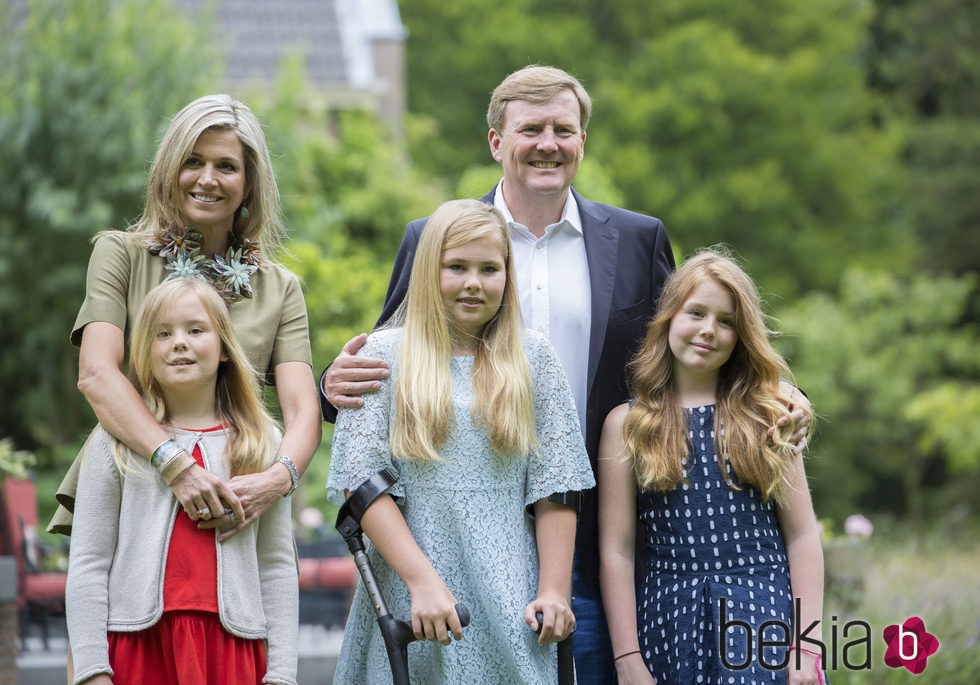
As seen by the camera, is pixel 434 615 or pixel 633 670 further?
pixel 633 670

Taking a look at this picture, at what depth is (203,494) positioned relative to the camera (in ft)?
9.41

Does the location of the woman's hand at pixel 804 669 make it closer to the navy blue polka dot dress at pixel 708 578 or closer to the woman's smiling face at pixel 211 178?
the navy blue polka dot dress at pixel 708 578

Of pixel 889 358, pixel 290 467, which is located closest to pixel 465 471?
pixel 290 467


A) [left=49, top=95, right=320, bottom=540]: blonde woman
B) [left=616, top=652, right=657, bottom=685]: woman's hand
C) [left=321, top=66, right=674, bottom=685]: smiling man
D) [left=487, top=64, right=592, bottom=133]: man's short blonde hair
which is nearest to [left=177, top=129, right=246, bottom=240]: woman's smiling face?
[left=49, top=95, right=320, bottom=540]: blonde woman

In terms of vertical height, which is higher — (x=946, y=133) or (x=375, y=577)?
(x=946, y=133)

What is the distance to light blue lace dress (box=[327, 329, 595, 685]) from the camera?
2.87 meters

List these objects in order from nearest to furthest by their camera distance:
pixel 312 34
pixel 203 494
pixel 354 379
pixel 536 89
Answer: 1. pixel 203 494
2. pixel 354 379
3. pixel 536 89
4. pixel 312 34

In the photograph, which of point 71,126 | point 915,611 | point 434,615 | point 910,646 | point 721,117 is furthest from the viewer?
point 721,117

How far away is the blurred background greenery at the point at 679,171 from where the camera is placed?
34.9 ft

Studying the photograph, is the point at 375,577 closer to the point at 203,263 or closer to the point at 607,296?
the point at 203,263

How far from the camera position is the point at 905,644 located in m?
5.25

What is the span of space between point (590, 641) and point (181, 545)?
1.25m

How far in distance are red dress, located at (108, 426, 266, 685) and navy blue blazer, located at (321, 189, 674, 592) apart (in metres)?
0.62

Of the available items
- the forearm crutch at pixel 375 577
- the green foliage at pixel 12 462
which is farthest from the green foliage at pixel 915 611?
the green foliage at pixel 12 462
